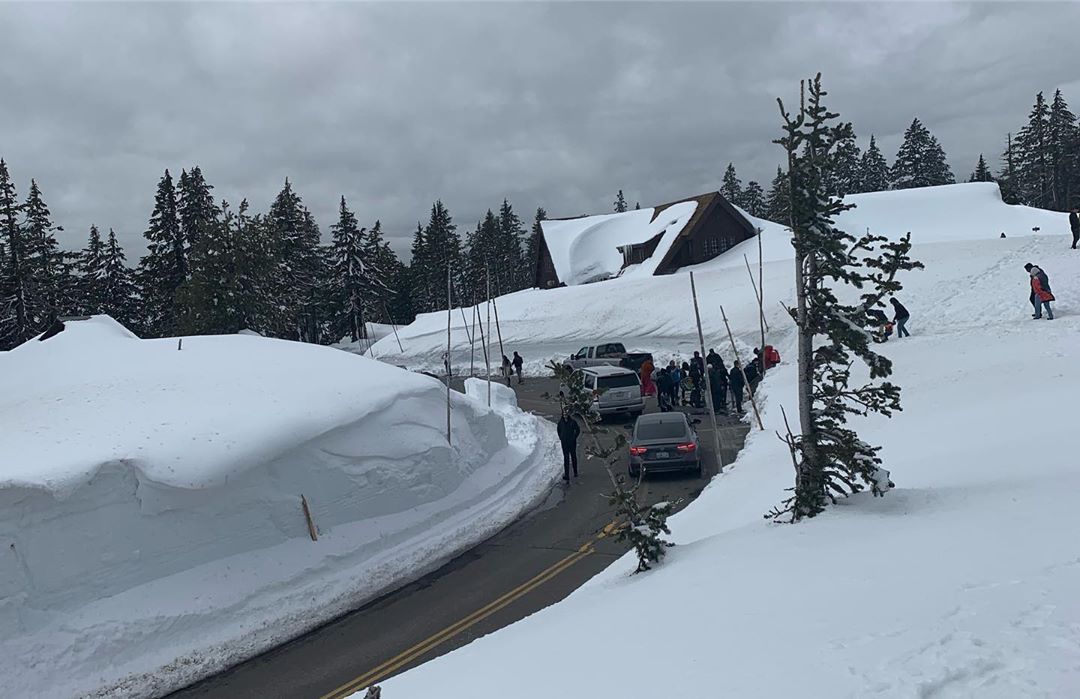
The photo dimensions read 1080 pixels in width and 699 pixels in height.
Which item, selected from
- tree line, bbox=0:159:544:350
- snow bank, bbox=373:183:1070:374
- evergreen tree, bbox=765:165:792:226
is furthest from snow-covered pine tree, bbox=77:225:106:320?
evergreen tree, bbox=765:165:792:226

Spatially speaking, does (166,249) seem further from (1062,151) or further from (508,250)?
(1062,151)

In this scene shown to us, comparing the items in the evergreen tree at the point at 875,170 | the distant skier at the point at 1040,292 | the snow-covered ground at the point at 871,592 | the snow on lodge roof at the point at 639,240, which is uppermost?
the evergreen tree at the point at 875,170

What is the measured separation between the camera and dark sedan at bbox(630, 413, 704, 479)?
16.1m

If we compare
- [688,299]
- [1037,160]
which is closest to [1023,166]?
[1037,160]

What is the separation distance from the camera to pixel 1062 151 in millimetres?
66250

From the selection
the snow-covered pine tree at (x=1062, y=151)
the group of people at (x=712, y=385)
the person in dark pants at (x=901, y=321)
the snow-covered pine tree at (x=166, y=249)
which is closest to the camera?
the group of people at (x=712, y=385)

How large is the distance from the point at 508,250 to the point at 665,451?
7427 centimetres

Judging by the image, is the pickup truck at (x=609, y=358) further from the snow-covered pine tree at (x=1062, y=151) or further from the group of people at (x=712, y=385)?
the snow-covered pine tree at (x=1062, y=151)

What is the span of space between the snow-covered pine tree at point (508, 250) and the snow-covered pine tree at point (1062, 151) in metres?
55.1

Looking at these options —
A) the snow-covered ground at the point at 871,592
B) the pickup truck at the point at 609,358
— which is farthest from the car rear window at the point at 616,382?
the snow-covered ground at the point at 871,592

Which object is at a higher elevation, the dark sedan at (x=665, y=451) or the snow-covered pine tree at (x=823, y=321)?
the snow-covered pine tree at (x=823, y=321)

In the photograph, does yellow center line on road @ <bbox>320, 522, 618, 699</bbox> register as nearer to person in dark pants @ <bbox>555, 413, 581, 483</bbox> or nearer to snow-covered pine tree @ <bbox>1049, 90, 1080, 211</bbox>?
person in dark pants @ <bbox>555, 413, 581, 483</bbox>

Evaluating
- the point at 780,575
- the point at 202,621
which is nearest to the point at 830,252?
the point at 780,575

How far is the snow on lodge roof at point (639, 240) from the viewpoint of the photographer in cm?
5244
